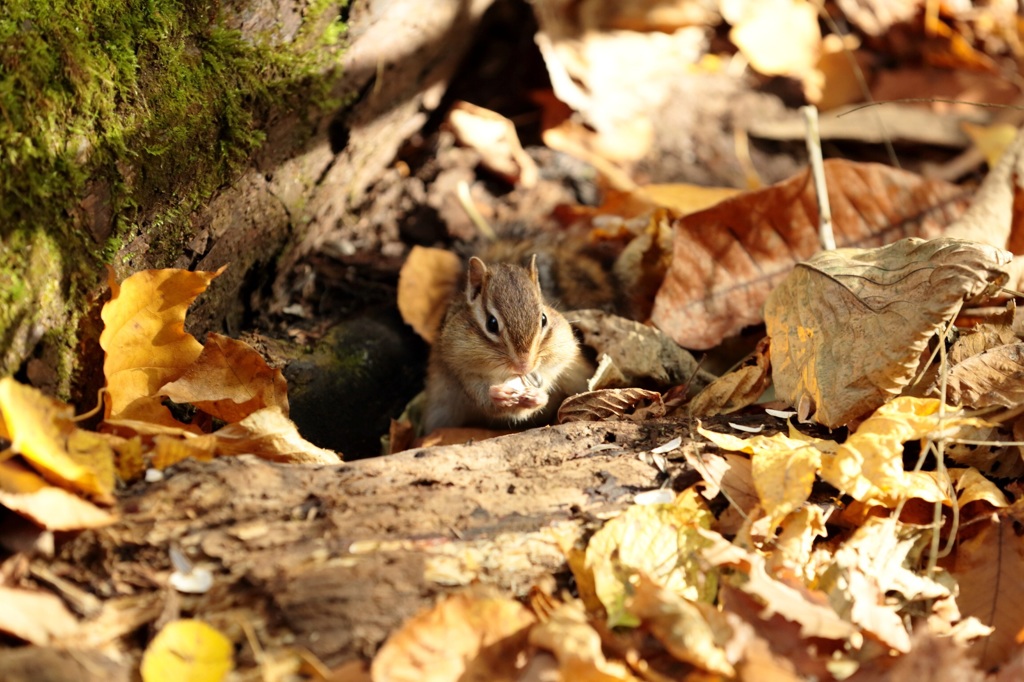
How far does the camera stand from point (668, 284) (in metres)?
3.96

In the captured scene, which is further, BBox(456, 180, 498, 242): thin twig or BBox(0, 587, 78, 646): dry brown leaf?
BBox(456, 180, 498, 242): thin twig

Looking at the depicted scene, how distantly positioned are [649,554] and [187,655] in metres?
1.18

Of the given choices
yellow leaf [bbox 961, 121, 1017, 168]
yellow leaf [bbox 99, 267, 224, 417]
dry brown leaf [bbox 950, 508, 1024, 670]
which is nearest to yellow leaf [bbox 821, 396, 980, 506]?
dry brown leaf [bbox 950, 508, 1024, 670]

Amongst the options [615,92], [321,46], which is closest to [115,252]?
[321,46]

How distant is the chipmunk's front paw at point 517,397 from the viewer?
3914 millimetres

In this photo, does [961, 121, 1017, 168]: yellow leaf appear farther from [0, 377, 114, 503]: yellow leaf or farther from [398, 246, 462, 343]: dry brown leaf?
[0, 377, 114, 503]: yellow leaf

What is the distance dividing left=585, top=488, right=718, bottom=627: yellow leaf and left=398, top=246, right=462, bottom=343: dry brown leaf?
1963 millimetres

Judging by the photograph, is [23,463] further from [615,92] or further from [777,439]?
[615,92]

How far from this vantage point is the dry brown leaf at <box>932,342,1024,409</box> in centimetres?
287

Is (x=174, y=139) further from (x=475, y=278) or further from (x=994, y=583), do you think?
(x=994, y=583)

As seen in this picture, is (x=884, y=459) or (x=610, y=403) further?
(x=610, y=403)

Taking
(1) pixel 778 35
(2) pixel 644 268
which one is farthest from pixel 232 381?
(1) pixel 778 35

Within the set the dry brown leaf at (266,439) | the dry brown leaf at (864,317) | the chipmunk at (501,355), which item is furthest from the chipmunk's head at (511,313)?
the dry brown leaf at (266,439)

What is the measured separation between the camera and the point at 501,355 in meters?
3.93
